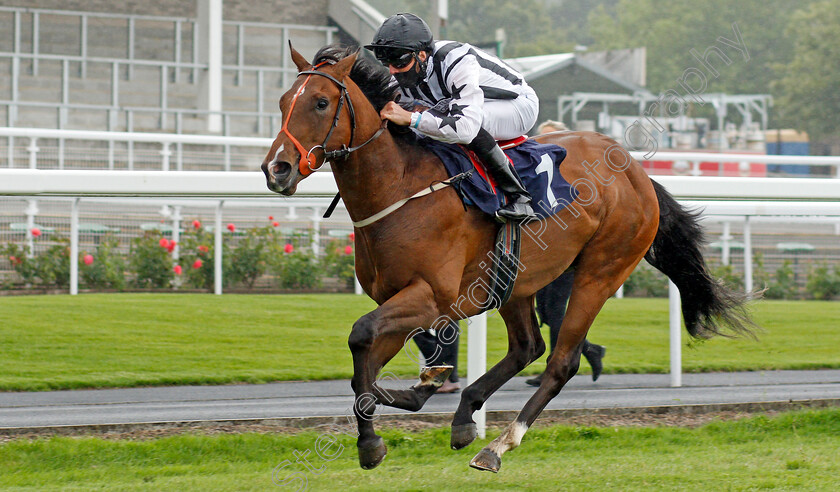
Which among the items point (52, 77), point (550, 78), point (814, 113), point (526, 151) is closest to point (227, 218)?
point (526, 151)

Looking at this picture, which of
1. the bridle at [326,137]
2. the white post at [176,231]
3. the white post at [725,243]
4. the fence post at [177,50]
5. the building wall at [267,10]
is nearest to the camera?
the bridle at [326,137]

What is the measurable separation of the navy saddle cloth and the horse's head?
1.70 feet

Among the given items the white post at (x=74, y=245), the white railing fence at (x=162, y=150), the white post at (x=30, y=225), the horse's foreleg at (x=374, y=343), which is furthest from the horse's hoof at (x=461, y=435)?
the white post at (x=30, y=225)

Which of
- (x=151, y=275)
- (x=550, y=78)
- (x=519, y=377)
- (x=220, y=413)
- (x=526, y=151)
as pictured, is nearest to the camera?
(x=526, y=151)

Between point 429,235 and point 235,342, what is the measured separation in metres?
3.42

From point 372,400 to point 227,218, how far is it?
517cm

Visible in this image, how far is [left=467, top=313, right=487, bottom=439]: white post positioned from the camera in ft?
15.0

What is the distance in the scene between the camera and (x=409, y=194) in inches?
146

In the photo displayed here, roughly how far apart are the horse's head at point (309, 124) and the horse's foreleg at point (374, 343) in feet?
1.79

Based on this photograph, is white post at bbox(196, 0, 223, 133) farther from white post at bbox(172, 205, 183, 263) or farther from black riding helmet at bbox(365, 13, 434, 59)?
black riding helmet at bbox(365, 13, 434, 59)

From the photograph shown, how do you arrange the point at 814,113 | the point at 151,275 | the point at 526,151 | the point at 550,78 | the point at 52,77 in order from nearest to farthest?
the point at 526,151 → the point at 151,275 → the point at 52,77 → the point at 550,78 → the point at 814,113

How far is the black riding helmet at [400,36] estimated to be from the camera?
3.73 metres

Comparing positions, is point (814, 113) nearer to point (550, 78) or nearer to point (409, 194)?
point (550, 78)

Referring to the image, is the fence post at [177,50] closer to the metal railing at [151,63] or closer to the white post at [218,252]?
the metal railing at [151,63]
